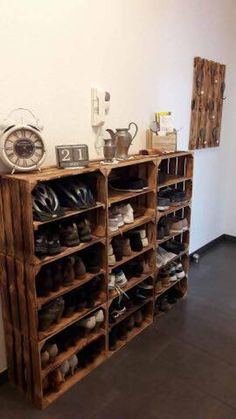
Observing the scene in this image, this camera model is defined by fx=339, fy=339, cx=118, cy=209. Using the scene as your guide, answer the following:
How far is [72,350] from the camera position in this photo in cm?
188

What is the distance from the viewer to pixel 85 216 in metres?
1.92

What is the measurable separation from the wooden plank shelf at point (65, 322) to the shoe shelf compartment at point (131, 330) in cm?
33

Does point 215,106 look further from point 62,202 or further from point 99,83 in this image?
point 62,202

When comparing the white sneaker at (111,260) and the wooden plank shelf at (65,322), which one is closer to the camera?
the wooden plank shelf at (65,322)

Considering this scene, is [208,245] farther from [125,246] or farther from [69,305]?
[69,305]

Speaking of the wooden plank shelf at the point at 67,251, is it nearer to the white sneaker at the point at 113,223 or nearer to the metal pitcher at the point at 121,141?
the white sneaker at the point at 113,223

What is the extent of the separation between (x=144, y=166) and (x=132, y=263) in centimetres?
66

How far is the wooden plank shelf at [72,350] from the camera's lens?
69.0 inches

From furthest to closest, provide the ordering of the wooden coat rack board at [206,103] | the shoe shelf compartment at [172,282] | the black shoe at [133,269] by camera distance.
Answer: the wooden coat rack board at [206,103]
the shoe shelf compartment at [172,282]
the black shoe at [133,269]

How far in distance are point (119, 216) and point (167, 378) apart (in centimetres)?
98

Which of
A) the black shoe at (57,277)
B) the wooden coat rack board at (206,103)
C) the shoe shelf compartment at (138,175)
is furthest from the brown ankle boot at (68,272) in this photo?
the wooden coat rack board at (206,103)

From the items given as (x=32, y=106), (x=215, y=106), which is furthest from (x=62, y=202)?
(x=215, y=106)

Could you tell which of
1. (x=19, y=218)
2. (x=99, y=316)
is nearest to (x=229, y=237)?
(x=99, y=316)

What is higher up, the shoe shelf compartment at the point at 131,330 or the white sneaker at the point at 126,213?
the white sneaker at the point at 126,213
